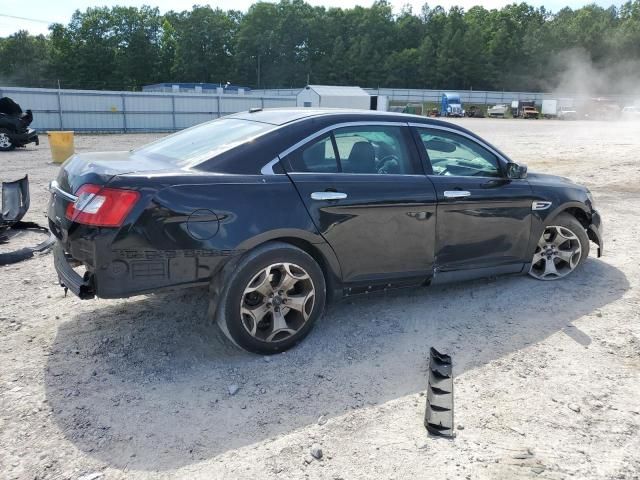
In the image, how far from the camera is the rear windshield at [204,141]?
3678mm

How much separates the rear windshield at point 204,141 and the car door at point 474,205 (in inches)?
56.2

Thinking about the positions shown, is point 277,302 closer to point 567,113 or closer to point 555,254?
point 555,254

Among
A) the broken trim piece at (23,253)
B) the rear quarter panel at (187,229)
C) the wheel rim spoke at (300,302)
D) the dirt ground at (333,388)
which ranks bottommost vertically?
the dirt ground at (333,388)

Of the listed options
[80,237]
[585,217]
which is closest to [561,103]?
[585,217]

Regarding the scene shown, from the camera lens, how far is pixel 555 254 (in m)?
5.23

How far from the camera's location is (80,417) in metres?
2.94

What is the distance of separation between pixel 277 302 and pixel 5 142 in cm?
1633

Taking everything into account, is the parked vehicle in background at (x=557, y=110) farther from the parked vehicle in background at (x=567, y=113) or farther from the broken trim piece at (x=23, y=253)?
the broken trim piece at (x=23, y=253)

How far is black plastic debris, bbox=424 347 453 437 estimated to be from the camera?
115 inches

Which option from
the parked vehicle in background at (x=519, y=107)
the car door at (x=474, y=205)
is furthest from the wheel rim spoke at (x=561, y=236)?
the parked vehicle in background at (x=519, y=107)

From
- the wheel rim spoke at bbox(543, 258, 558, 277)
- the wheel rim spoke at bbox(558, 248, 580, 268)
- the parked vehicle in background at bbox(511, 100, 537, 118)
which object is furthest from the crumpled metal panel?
the parked vehicle in background at bbox(511, 100, 537, 118)

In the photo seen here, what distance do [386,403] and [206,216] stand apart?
5.20ft

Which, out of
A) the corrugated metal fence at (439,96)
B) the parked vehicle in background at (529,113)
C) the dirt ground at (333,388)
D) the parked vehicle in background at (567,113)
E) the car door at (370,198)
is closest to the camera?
the dirt ground at (333,388)

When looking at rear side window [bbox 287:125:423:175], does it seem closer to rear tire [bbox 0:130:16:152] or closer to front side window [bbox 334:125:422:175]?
front side window [bbox 334:125:422:175]
